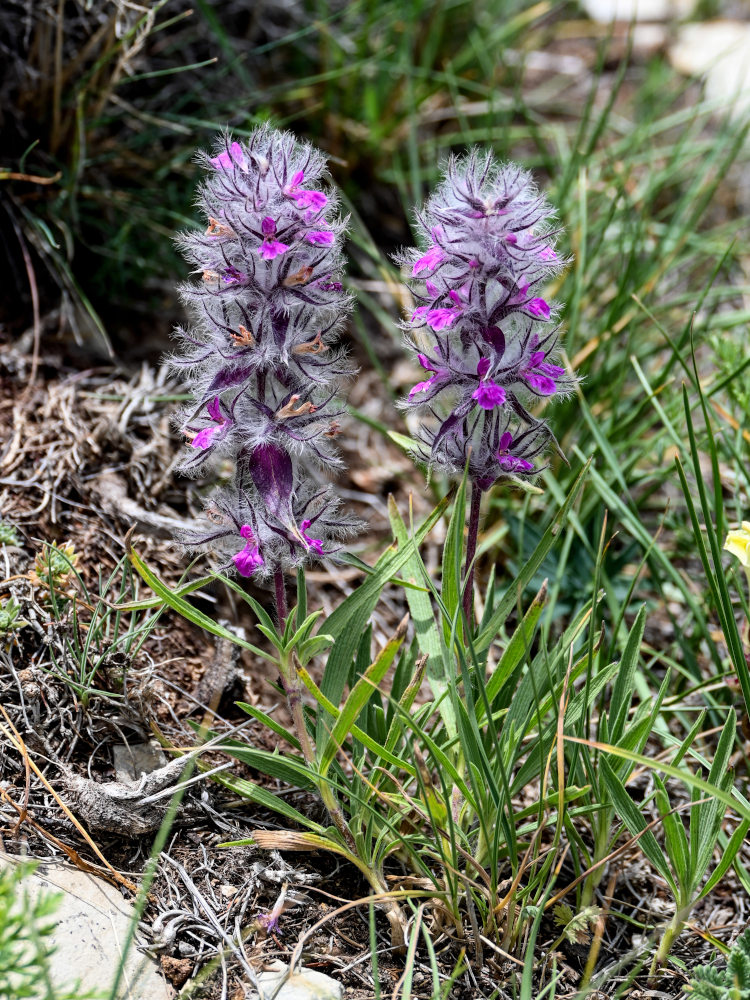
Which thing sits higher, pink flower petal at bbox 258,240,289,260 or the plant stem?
pink flower petal at bbox 258,240,289,260

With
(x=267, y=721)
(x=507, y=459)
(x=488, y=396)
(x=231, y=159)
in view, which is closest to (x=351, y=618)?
(x=267, y=721)

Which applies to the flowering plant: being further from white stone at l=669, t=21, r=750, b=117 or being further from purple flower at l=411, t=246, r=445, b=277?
white stone at l=669, t=21, r=750, b=117

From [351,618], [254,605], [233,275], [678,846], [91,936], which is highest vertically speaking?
[233,275]

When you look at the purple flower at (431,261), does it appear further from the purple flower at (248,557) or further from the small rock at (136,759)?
the small rock at (136,759)

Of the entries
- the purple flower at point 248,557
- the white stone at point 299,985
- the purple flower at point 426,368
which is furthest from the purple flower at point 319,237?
the white stone at point 299,985

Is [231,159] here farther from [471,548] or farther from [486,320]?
[471,548]

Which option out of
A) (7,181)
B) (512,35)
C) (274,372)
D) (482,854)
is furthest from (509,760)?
(512,35)

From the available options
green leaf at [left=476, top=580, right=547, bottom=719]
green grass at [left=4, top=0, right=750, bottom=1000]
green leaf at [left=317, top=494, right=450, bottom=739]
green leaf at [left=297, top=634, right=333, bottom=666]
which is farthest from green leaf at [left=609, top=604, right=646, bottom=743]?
green leaf at [left=297, top=634, right=333, bottom=666]

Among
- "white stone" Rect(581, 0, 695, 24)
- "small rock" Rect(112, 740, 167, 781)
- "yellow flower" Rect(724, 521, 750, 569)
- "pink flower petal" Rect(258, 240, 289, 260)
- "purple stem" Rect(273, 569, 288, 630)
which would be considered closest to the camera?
"pink flower petal" Rect(258, 240, 289, 260)
